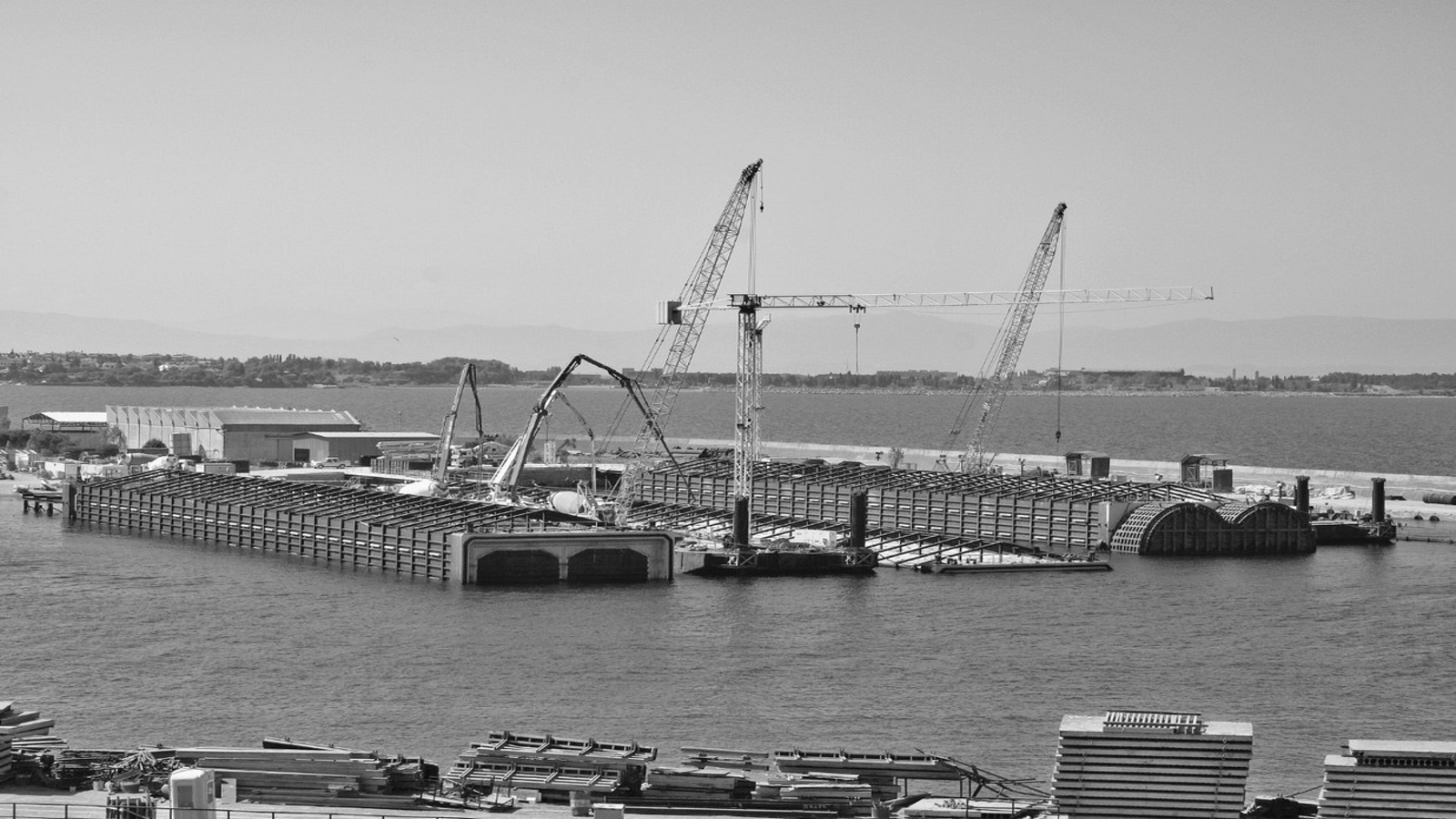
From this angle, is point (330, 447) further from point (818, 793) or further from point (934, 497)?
point (818, 793)

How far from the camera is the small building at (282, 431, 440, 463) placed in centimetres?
13050

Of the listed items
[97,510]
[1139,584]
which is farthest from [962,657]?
[97,510]

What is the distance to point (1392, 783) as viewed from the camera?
1132 inches

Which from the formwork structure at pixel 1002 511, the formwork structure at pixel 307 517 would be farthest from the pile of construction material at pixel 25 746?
the formwork structure at pixel 1002 511

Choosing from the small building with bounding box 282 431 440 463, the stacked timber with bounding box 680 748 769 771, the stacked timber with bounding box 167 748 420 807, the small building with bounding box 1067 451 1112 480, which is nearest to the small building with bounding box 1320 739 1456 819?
the stacked timber with bounding box 680 748 769 771

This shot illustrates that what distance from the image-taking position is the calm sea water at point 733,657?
144ft

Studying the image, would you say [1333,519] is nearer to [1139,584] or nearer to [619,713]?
[1139,584]

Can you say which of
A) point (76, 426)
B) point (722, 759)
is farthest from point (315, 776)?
point (76, 426)

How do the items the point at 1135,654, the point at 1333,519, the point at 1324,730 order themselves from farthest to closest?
the point at 1333,519 → the point at 1135,654 → the point at 1324,730

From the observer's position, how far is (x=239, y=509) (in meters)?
89.4

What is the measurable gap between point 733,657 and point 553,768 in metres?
21.0

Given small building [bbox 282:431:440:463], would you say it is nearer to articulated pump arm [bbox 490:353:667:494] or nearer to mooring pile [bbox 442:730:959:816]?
articulated pump arm [bbox 490:353:667:494]

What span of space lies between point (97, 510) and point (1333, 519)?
6170cm

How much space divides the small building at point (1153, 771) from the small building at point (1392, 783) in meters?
1.38
